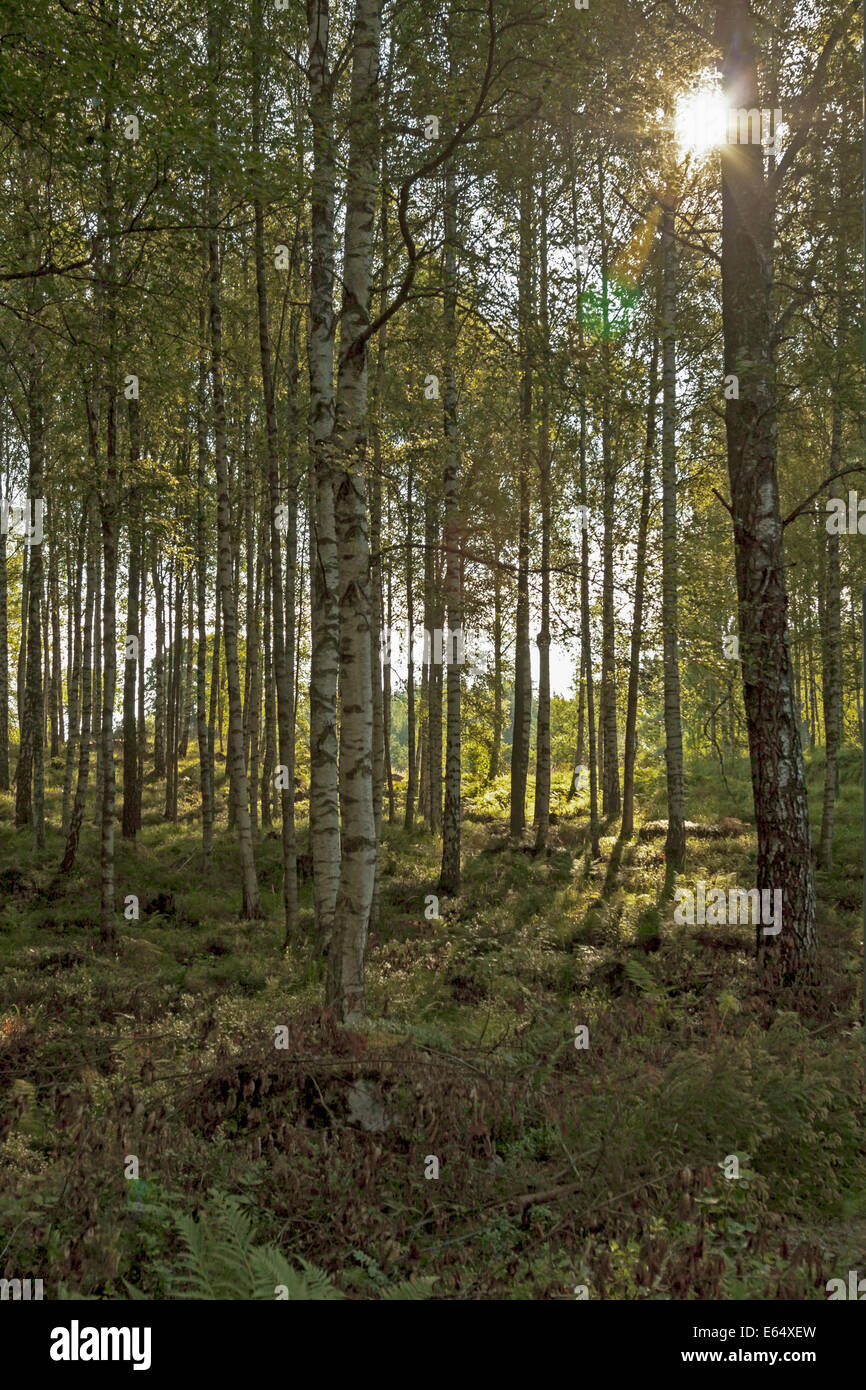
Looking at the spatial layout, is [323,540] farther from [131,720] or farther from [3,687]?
[3,687]

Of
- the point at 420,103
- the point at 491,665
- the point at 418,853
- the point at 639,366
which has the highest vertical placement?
the point at 420,103

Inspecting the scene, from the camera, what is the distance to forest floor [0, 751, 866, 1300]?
11.4ft

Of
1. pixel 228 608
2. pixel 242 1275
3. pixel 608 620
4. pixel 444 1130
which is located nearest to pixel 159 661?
pixel 228 608

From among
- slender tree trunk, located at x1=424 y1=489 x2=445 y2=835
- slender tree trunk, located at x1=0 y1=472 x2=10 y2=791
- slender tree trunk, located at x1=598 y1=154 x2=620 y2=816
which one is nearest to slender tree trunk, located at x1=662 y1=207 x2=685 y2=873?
slender tree trunk, located at x1=598 y1=154 x2=620 y2=816

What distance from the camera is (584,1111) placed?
198 inches

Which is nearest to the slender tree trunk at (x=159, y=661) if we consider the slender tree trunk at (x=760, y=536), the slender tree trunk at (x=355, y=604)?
the slender tree trunk at (x=355, y=604)

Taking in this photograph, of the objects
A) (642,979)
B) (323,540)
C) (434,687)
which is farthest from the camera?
(434,687)

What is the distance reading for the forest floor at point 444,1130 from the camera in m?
3.47

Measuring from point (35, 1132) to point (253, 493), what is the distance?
1821 cm

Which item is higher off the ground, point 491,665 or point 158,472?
point 158,472

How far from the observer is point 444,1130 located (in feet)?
15.9

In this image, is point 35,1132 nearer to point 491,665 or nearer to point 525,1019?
point 525,1019
